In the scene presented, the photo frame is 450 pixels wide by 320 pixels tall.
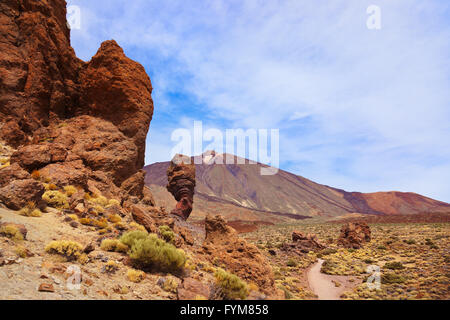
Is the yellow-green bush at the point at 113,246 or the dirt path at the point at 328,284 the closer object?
the yellow-green bush at the point at 113,246

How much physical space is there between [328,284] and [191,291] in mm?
12046

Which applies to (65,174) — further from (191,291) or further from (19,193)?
(191,291)

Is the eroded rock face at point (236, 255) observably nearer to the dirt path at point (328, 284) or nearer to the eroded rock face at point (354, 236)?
the dirt path at point (328, 284)

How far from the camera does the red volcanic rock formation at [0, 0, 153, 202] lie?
12125 millimetres

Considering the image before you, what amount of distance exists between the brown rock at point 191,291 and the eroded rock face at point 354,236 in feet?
88.5

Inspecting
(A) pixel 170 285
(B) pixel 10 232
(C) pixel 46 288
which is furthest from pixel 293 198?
(C) pixel 46 288

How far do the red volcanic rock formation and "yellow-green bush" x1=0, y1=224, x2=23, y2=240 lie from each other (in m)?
4.76

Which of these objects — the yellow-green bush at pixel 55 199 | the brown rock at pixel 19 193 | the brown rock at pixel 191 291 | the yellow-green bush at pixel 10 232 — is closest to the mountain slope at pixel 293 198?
the yellow-green bush at pixel 55 199

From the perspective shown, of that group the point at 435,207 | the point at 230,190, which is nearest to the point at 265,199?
the point at 230,190

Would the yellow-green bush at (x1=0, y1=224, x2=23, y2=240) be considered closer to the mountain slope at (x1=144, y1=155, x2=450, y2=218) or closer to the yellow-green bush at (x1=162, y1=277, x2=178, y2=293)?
the yellow-green bush at (x1=162, y1=277, x2=178, y2=293)

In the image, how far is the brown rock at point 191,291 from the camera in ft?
18.0

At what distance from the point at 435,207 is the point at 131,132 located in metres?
216
